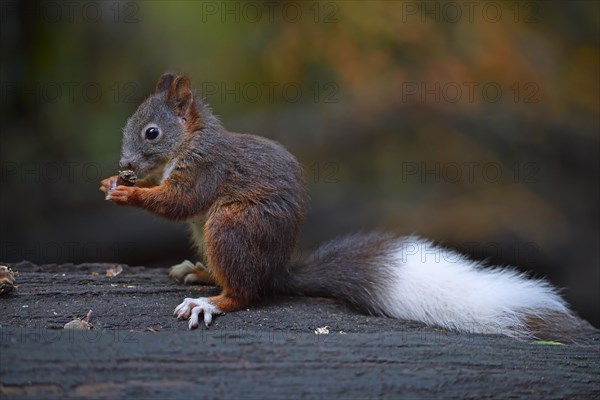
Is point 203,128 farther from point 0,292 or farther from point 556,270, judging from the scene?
point 556,270

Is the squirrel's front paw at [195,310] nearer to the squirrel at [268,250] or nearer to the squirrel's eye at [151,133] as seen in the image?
the squirrel at [268,250]

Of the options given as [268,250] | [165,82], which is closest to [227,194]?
[268,250]

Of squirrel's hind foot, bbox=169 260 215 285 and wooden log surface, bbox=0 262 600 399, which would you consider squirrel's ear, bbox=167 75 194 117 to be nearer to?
squirrel's hind foot, bbox=169 260 215 285

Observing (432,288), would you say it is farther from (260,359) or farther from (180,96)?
(180,96)

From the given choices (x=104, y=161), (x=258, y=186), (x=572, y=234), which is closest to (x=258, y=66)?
(x=104, y=161)

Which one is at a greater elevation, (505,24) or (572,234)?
(505,24)

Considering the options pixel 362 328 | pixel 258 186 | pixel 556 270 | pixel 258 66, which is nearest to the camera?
pixel 362 328

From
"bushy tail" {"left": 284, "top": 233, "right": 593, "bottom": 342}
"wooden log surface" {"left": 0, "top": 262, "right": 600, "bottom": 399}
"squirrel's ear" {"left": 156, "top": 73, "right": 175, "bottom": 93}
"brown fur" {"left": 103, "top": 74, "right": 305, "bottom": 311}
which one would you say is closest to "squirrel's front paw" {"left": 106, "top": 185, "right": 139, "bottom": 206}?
"brown fur" {"left": 103, "top": 74, "right": 305, "bottom": 311}
